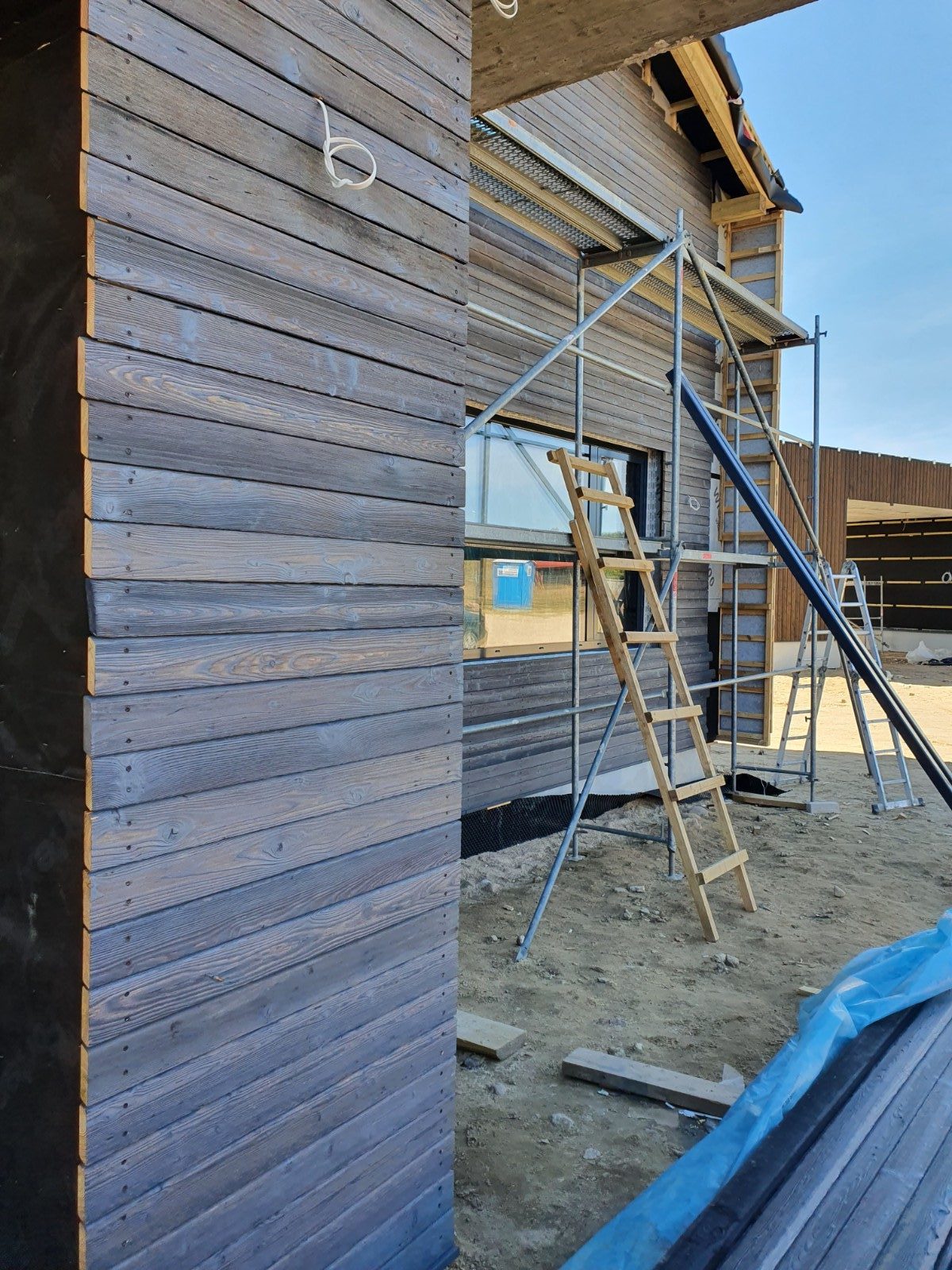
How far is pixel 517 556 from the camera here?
22.5 ft

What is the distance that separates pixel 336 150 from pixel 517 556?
489 cm

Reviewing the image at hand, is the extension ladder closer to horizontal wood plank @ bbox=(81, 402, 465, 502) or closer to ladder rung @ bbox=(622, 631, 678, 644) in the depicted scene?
ladder rung @ bbox=(622, 631, 678, 644)

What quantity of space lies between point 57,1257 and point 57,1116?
0.25m

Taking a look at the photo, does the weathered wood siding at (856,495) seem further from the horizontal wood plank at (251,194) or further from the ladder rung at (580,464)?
the horizontal wood plank at (251,194)

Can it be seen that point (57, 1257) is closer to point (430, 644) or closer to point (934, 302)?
point (430, 644)

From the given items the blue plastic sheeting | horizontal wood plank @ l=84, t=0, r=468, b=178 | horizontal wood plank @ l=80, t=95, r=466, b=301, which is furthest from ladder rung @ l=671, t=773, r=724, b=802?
horizontal wood plank @ l=84, t=0, r=468, b=178

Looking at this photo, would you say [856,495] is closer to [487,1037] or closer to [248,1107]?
[487,1037]

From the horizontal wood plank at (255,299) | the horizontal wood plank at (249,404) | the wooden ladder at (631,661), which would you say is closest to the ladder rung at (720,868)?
the wooden ladder at (631,661)

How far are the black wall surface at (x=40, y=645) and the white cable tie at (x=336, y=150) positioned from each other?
57 centimetres

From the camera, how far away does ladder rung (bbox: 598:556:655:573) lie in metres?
5.10

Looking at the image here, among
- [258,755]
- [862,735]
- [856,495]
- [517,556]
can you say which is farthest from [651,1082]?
[856,495]

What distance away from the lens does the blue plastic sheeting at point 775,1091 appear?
7.41 ft

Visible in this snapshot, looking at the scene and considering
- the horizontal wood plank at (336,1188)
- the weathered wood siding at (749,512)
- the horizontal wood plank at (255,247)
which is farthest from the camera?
the weathered wood siding at (749,512)

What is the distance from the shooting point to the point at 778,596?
1891 cm
